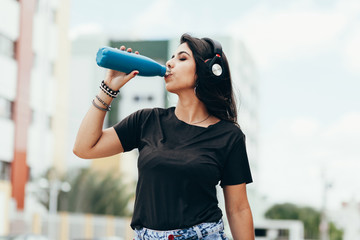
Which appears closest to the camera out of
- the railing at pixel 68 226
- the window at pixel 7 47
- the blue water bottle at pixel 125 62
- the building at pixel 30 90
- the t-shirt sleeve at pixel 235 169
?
the blue water bottle at pixel 125 62

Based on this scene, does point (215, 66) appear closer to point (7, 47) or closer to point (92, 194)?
point (7, 47)

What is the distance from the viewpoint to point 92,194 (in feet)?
119

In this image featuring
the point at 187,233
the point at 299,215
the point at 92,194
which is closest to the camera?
the point at 187,233

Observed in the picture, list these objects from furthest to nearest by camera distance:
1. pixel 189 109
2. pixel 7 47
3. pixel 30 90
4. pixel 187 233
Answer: pixel 30 90 < pixel 7 47 < pixel 189 109 < pixel 187 233

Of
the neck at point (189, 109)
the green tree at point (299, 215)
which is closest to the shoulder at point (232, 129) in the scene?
the neck at point (189, 109)

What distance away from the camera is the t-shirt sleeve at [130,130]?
2832mm

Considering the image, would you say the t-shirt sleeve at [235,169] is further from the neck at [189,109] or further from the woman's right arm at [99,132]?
the woman's right arm at [99,132]

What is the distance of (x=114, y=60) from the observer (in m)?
2.58

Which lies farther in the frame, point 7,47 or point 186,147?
point 7,47

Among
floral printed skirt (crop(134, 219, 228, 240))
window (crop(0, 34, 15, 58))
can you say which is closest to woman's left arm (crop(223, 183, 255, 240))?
floral printed skirt (crop(134, 219, 228, 240))

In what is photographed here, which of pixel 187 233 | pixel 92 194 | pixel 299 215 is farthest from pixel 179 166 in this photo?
pixel 299 215

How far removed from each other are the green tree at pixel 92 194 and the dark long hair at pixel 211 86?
31204 mm

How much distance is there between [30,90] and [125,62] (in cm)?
2943

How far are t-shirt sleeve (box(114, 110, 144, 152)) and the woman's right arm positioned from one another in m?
0.02
